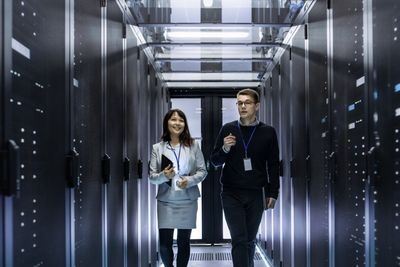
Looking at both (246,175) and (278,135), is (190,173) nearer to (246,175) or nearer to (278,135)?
(246,175)

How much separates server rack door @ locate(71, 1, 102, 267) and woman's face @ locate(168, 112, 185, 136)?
1448 millimetres

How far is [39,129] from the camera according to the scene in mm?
2016

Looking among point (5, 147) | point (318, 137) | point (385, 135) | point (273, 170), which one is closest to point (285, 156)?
point (273, 170)

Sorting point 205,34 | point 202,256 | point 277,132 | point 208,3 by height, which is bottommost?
point 202,256

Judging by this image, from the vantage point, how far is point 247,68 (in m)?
6.41

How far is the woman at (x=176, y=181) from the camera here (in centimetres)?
424

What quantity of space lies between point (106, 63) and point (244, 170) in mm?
1385

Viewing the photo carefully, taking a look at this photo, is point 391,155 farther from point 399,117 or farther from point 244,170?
point 244,170

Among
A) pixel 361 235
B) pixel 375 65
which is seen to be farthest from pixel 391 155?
pixel 361 235

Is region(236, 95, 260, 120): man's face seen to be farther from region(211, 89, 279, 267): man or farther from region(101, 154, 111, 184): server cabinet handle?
region(101, 154, 111, 184): server cabinet handle

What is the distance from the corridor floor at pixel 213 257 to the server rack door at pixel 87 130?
11.2 ft

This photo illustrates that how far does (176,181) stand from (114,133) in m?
0.98

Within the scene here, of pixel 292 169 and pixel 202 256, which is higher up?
pixel 292 169

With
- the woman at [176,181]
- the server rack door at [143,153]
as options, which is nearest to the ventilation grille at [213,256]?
the server rack door at [143,153]
